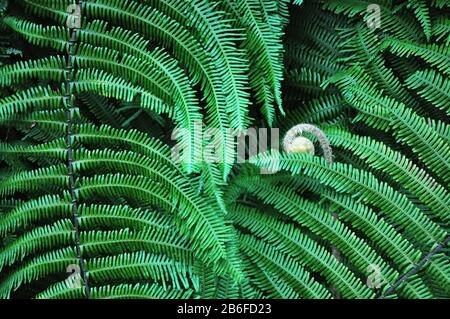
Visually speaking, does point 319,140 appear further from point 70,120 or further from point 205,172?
point 70,120

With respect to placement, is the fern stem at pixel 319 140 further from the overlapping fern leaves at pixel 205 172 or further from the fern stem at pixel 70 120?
the fern stem at pixel 70 120

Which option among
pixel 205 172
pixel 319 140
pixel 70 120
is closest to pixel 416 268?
pixel 319 140

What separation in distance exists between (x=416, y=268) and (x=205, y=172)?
58cm

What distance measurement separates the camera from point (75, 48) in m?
1.38

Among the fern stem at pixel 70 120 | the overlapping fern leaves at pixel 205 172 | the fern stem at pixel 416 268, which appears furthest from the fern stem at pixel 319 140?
the fern stem at pixel 70 120

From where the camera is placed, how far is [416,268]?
1.32 m

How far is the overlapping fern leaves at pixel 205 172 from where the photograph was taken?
4.32ft

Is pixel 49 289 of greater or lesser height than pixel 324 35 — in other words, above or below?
below

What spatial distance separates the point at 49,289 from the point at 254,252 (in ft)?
1.73

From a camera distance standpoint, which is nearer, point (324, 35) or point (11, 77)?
point (11, 77)

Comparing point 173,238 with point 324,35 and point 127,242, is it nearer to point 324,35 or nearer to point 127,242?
point 127,242

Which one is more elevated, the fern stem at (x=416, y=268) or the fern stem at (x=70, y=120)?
the fern stem at (x=70, y=120)

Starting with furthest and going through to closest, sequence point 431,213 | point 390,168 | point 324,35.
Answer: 1. point 324,35
2. point 431,213
3. point 390,168

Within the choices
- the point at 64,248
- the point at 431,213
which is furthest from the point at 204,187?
the point at 431,213
